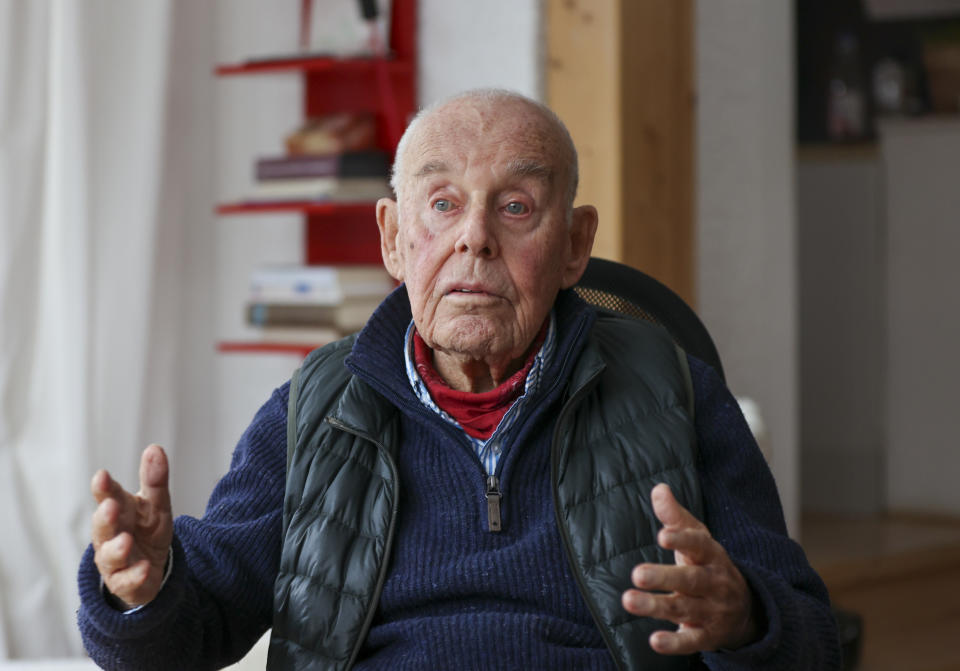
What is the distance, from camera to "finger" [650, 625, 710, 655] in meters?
1.14

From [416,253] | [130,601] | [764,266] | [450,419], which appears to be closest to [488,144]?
[416,253]

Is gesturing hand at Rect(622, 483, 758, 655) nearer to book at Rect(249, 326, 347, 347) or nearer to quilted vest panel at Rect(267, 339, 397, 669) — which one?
quilted vest panel at Rect(267, 339, 397, 669)

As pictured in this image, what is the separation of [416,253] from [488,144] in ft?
0.52

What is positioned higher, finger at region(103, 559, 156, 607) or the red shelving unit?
the red shelving unit

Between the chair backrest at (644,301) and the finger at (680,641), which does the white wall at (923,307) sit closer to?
the chair backrest at (644,301)

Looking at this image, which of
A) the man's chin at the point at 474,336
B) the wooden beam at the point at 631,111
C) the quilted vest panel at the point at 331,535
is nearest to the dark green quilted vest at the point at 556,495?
the quilted vest panel at the point at 331,535

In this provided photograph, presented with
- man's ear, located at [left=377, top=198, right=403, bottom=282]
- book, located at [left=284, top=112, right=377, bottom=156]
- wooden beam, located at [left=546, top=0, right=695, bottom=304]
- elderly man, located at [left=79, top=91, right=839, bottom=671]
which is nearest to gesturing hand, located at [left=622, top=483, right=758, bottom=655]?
elderly man, located at [left=79, top=91, right=839, bottom=671]

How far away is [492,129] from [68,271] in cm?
178

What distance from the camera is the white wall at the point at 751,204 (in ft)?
11.3

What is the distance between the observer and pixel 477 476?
1458mm

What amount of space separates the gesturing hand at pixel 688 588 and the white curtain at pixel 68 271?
2.10 metres

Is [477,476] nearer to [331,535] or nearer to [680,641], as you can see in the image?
[331,535]

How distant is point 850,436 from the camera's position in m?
4.82

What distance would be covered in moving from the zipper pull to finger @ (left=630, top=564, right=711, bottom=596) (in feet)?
1.05
